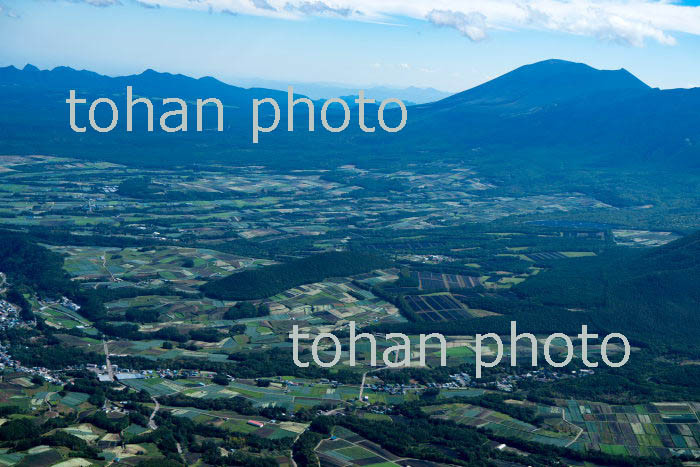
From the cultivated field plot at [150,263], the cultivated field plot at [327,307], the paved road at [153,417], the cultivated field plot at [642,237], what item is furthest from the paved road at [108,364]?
the cultivated field plot at [642,237]

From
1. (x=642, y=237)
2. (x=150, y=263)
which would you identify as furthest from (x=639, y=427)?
(x=642, y=237)

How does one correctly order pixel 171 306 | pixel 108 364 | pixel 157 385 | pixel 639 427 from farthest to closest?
pixel 171 306
pixel 108 364
pixel 157 385
pixel 639 427

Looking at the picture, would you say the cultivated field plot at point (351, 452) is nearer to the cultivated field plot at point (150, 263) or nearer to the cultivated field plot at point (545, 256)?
the cultivated field plot at point (150, 263)

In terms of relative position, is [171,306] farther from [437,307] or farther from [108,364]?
[437,307]

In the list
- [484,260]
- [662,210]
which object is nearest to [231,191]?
[484,260]

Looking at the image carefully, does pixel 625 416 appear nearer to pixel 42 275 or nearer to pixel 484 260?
pixel 484 260
